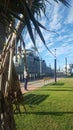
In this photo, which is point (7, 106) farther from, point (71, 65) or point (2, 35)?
point (71, 65)

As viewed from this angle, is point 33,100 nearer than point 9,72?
No

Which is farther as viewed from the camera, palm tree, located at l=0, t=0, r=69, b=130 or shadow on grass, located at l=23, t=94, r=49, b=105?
shadow on grass, located at l=23, t=94, r=49, b=105

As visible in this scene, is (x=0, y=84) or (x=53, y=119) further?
(x=53, y=119)

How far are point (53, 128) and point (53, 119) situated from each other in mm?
1246

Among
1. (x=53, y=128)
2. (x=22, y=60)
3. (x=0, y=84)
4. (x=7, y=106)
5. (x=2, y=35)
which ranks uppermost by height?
(x=2, y=35)

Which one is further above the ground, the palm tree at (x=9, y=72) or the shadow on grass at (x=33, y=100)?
the palm tree at (x=9, y=72)

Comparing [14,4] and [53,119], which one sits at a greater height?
[14,4]

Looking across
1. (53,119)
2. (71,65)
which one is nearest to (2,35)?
(53,119)

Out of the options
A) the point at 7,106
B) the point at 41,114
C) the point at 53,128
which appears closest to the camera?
the point at 7,106

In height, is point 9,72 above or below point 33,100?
above

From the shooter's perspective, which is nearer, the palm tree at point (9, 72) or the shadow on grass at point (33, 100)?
the palm tree at point (9, 72)

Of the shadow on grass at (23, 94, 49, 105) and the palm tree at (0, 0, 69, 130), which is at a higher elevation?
the palm tree at (0, 0, 69, 130)

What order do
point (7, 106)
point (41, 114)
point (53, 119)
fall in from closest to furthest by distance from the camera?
point (7, 106)
point (53, 119)
point (41, 114)

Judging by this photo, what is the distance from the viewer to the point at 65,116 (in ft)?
40.1
